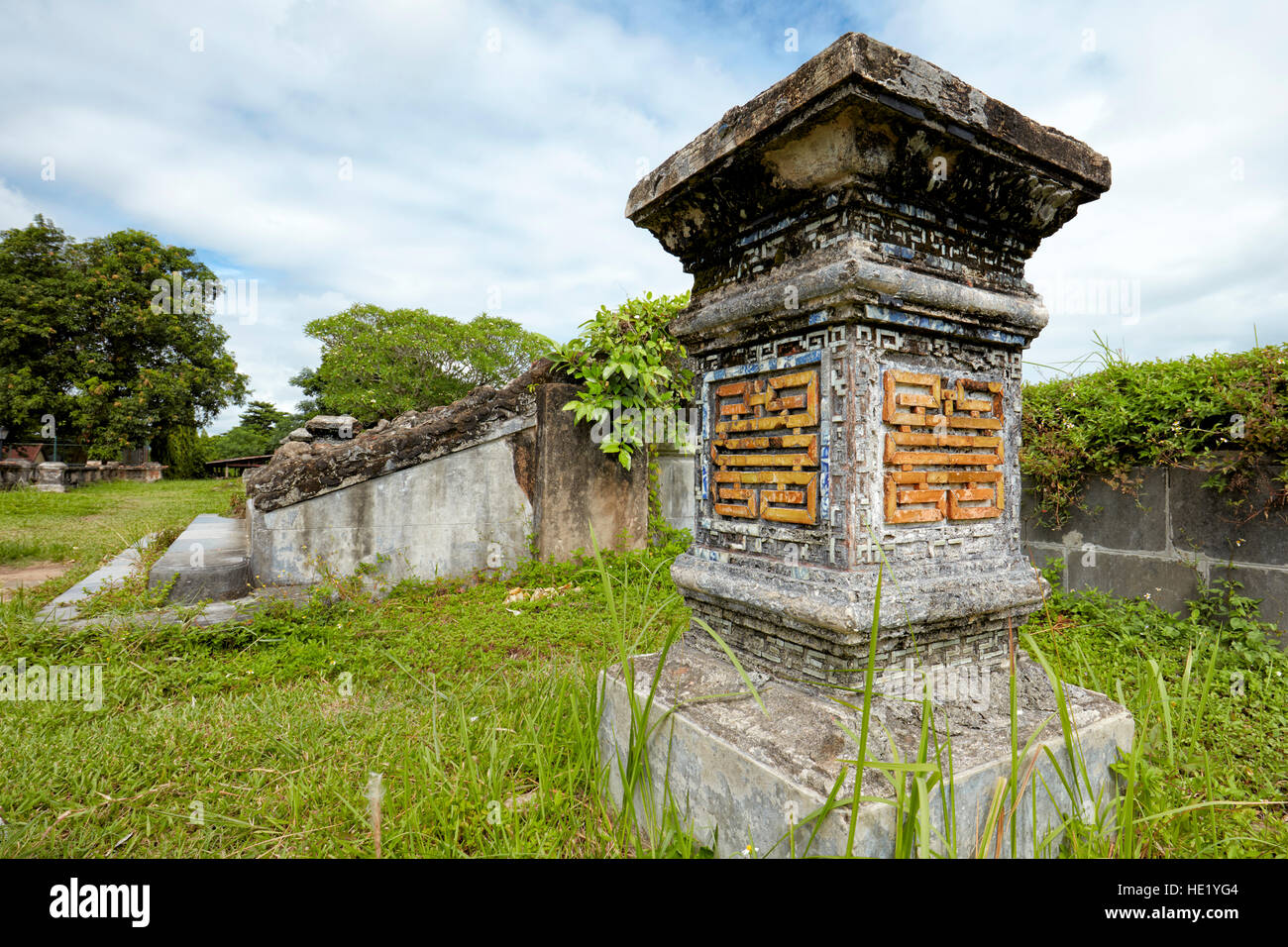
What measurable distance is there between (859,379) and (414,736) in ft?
6.95

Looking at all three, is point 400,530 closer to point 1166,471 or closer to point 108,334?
point 1166,471

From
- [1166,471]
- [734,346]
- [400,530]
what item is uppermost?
[734,346]

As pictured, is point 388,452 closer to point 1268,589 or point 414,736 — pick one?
point 414,736

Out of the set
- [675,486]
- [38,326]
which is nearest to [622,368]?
[675,486]

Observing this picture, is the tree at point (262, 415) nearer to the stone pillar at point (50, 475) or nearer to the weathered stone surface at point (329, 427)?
the stone pillar at point (50, 475)

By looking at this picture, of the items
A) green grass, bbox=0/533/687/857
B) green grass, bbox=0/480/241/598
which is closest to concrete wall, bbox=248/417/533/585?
green grass, bbox=0/533/687/857

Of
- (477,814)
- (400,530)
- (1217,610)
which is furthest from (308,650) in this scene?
(1217,610)

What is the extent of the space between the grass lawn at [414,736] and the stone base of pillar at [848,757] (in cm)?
10

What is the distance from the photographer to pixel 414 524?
15.3ft

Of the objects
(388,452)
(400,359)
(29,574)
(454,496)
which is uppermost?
(400,359)

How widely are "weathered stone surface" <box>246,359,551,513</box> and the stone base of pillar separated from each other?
3.26 metres

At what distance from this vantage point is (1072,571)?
377cm

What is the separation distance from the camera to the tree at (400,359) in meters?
21.6

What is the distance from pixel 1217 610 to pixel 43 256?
2792 cm
